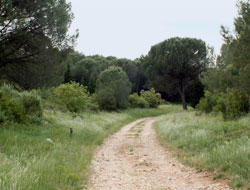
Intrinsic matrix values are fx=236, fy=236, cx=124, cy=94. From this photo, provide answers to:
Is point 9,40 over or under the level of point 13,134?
over

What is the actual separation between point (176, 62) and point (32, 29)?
32948 mm

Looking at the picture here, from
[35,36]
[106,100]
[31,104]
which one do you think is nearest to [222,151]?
[31,104]

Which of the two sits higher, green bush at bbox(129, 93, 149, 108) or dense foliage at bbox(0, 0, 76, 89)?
dense foliage at bbox(0, 0, 76, 89)

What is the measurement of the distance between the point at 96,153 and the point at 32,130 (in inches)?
123

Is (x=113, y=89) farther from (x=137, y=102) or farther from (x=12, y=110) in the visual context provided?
(x=12, y=110)

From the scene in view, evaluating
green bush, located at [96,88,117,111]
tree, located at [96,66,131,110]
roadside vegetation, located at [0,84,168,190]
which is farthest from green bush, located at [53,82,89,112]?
tree, located at [96,66,131,110]

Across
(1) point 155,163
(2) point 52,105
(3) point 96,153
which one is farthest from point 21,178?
Answer: (2) point 52,105

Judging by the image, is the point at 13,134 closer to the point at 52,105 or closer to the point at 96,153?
the point at 96,153

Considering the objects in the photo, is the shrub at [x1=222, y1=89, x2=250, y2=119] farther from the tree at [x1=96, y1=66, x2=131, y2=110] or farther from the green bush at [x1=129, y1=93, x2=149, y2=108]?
the green bush at [x1=129, y1=93, x2=149, y2=108]

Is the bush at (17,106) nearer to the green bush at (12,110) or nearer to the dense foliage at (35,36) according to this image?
the green bush at (12,110)

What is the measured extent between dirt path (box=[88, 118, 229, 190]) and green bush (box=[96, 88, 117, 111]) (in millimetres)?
24287

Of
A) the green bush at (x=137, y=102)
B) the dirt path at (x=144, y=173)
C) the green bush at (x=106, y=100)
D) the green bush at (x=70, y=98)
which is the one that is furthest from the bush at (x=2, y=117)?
the green bush at (x=137, y=102)

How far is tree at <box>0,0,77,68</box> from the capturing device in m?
11.8

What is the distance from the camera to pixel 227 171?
6.41 meters
